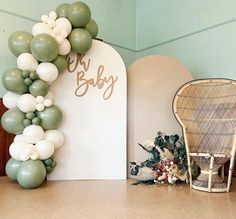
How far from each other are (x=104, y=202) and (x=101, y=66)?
628 mm

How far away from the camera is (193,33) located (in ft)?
5.13

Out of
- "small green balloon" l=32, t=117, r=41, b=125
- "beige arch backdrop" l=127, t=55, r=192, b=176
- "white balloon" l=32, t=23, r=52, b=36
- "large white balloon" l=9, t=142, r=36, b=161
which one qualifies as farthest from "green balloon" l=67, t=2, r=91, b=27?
"large white balloon" l=9, t=142, r=36, b=161

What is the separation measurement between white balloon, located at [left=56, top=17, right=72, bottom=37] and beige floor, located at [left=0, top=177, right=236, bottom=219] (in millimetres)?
633

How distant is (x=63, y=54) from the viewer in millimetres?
1159

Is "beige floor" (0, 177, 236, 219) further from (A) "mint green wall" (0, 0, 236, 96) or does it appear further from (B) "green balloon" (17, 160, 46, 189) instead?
(A) "mint green wall" (0, 0, 236, 96)

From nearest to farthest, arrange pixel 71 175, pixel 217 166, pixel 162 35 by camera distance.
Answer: pixel 217 166, pixel 71 175, pixel 162 35

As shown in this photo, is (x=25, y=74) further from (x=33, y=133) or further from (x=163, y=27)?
(x=163, y=27)

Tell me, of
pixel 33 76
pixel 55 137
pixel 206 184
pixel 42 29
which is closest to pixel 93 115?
pixel 55 137

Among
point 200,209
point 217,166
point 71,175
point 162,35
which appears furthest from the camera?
point 162,35

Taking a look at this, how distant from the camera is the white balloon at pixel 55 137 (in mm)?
1113

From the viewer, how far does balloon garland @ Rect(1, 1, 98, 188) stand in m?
1.04

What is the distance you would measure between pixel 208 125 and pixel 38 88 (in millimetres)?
718

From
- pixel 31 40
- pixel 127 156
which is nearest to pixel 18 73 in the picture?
pixel 31 40

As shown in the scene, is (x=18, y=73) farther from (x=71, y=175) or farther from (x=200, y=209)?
(x=200, y=209)
